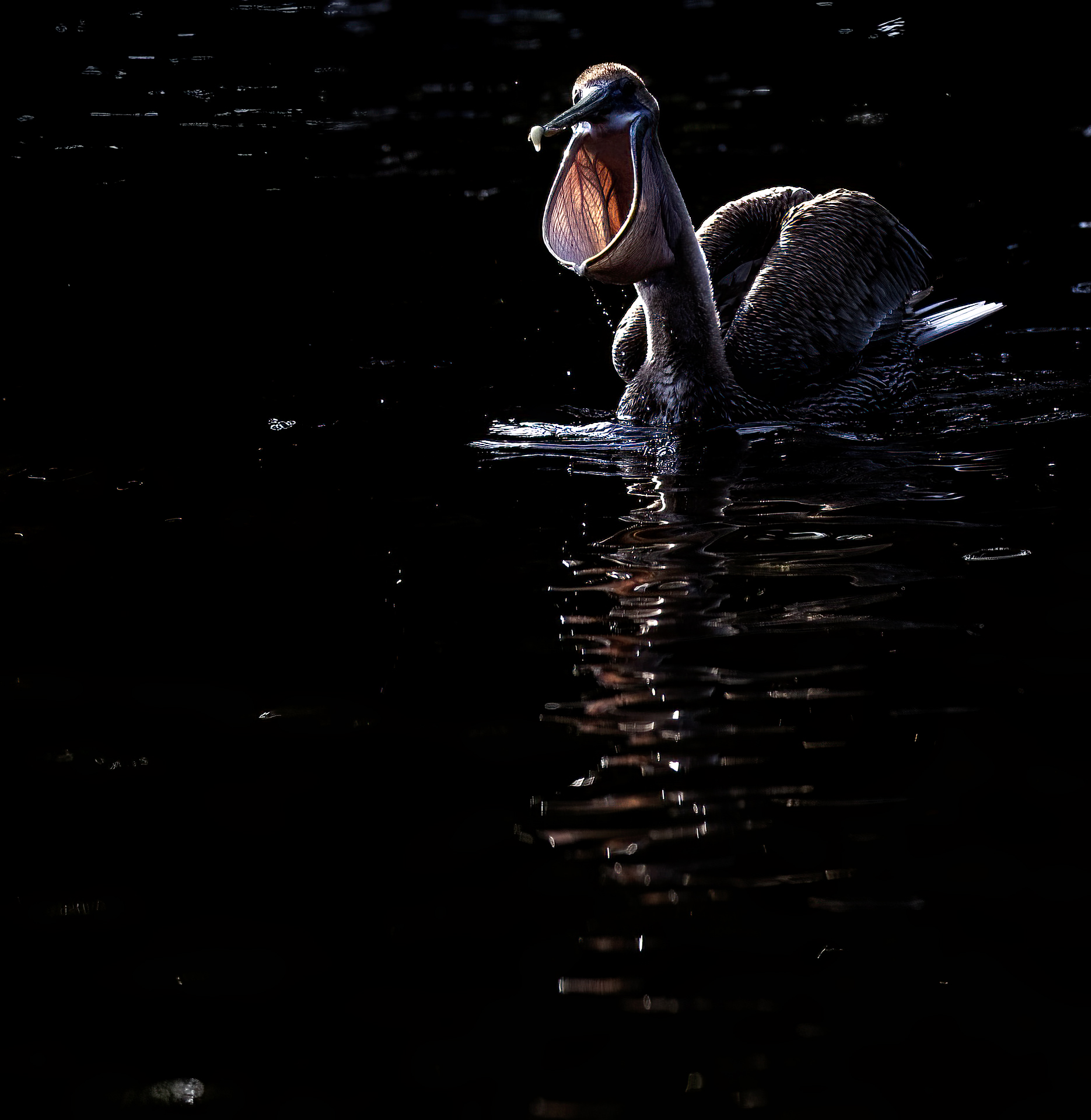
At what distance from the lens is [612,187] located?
6.02m

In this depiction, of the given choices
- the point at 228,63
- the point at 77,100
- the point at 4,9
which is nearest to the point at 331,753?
the point at 77,100

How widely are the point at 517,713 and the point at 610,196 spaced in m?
2.97

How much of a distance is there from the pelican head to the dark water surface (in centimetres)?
79

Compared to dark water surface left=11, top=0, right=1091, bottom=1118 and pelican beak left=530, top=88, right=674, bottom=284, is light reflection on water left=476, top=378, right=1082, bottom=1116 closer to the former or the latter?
dark water surface left=11, top=0, right=1091, bottom=1118

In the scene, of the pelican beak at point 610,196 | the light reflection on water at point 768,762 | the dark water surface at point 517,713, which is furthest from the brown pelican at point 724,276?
the light reflection on water at point 768,762

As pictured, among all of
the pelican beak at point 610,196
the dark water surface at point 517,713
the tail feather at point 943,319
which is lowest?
the tail feather at point 943,319

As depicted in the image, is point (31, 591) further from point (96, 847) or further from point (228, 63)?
point (228, 63)

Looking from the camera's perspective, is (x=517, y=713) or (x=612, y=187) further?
(x=612, y=187)

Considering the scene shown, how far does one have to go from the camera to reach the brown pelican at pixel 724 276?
5.87 meters

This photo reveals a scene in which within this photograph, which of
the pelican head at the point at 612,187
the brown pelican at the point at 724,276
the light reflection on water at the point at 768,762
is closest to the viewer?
the light reflection on water at the point at 768,762

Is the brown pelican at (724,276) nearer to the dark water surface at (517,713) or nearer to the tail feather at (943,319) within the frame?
the tail feather at (943,319)

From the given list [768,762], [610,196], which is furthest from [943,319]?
[768,762]

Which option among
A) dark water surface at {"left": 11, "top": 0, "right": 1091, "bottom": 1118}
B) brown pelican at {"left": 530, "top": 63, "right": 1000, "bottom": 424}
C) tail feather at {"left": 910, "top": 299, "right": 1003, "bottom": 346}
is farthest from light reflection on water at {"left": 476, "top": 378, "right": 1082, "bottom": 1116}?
tail feather at {"left": 910, "top": 299, "right": 1003, "bottom": 346}

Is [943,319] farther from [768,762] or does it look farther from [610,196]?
[768,762]
